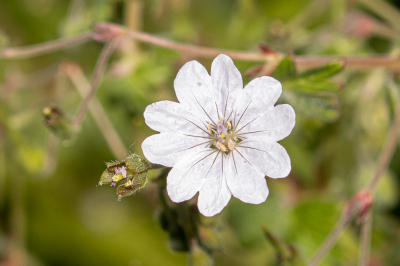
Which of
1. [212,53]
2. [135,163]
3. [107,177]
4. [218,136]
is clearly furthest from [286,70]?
[107,177]

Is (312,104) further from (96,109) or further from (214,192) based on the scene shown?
(96,109)

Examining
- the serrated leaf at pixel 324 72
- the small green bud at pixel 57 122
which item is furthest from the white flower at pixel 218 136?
the small green bud at pixel 57 122

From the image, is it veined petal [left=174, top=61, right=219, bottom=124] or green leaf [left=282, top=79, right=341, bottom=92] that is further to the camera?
green leaf [left=282, top=79, right=341, bottom=92]

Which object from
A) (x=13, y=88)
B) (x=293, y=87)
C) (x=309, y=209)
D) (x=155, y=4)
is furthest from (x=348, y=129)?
(x=13, y=88)

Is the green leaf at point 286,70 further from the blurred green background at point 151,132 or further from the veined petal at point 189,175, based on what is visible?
the veined petal at point 189,175

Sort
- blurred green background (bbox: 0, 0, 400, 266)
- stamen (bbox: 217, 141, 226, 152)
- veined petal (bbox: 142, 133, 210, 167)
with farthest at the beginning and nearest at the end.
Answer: blurred green background (bbox: 0, 0, 400, 266)
stamen (bbox: 217, 141, 226, 152)
veined petal (bbox: 142, 133, 210, 167)

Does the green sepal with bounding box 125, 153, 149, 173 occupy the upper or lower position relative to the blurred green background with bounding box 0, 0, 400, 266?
lower

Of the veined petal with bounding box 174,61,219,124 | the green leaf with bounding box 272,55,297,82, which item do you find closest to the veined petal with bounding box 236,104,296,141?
the veined petal with bounding box 174,61,219,124

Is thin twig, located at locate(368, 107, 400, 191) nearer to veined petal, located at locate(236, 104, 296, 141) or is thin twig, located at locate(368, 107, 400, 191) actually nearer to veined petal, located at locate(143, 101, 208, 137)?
veined petal, located at locate(236, 104, 296, 141)
